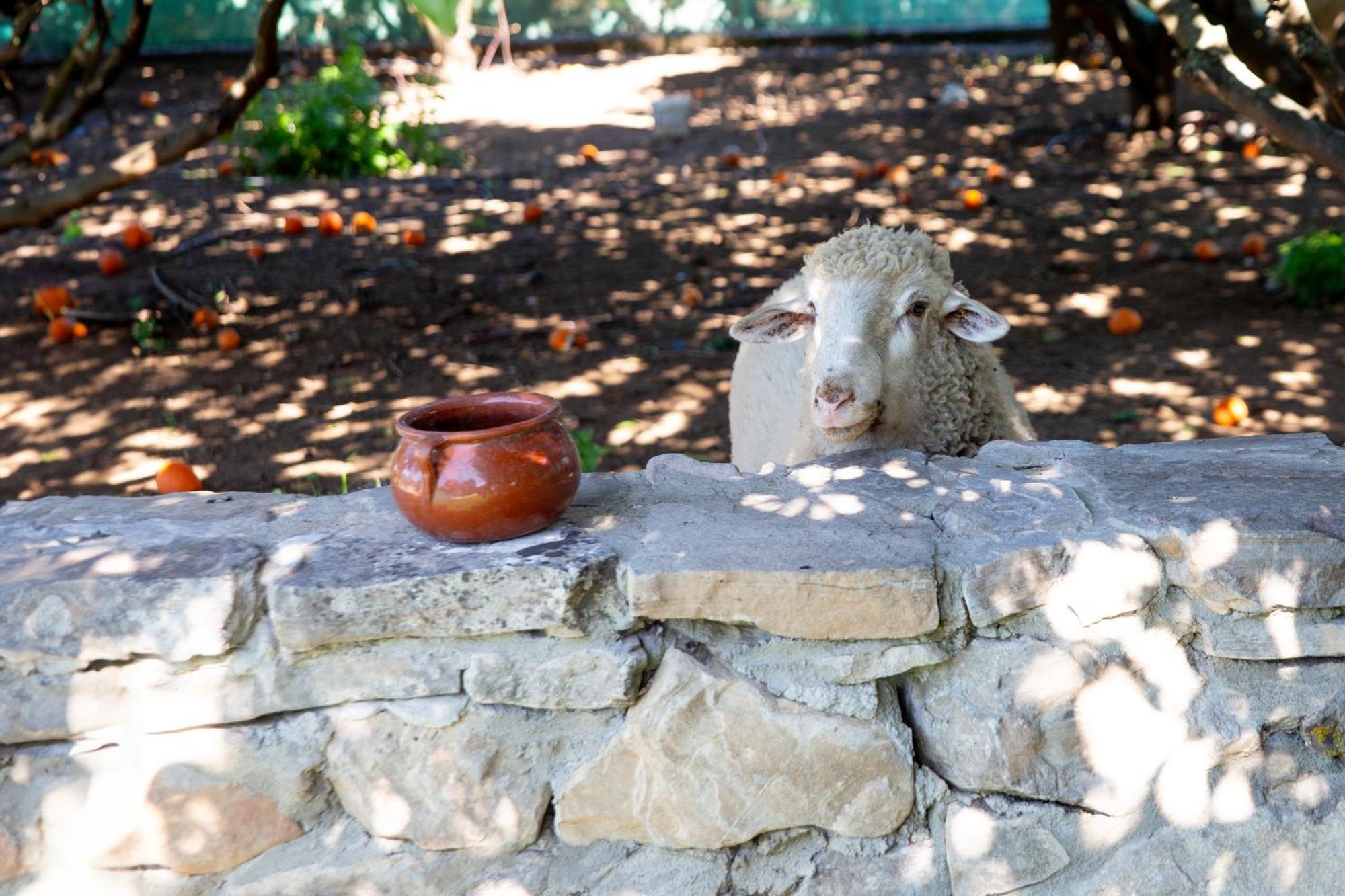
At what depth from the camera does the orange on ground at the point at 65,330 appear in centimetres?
626

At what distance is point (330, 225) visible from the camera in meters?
8.04

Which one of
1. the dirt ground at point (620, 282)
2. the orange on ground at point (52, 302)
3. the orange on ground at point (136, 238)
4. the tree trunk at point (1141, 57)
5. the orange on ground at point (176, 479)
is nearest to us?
the orange on ground at point (176, 479)

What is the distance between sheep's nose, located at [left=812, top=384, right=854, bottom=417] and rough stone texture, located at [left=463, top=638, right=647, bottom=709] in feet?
3.53

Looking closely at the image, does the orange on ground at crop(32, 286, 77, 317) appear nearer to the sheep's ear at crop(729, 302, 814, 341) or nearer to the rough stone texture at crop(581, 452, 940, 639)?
the sheep's ear at crop(729, 302, 814, 341)

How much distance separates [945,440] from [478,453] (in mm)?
1682

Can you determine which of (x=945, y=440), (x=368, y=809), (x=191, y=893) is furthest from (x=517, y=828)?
(x=945, y=440)

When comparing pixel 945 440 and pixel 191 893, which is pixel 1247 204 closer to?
pixel 945 440

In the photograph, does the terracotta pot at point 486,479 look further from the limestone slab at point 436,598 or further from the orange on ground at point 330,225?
the orange on ground at point 330,225

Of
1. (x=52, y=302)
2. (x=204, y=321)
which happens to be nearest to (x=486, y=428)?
(x=204, y=321)

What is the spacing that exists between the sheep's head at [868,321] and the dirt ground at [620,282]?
1761 millimetres

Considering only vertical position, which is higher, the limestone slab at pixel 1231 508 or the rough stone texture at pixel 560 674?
the limestone slab at pixel 1231 508

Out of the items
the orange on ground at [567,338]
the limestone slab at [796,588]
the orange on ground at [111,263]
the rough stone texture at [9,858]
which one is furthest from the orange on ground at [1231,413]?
the orange on ground at [111,263]

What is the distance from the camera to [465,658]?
2.06 metres

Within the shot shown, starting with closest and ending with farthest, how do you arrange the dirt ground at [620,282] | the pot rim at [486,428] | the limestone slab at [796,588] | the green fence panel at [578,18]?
the limestone slab at [796,588] < the pot rim at [486,428] < the dirt ground at [620,282] < the green fence panel at [578,18]
